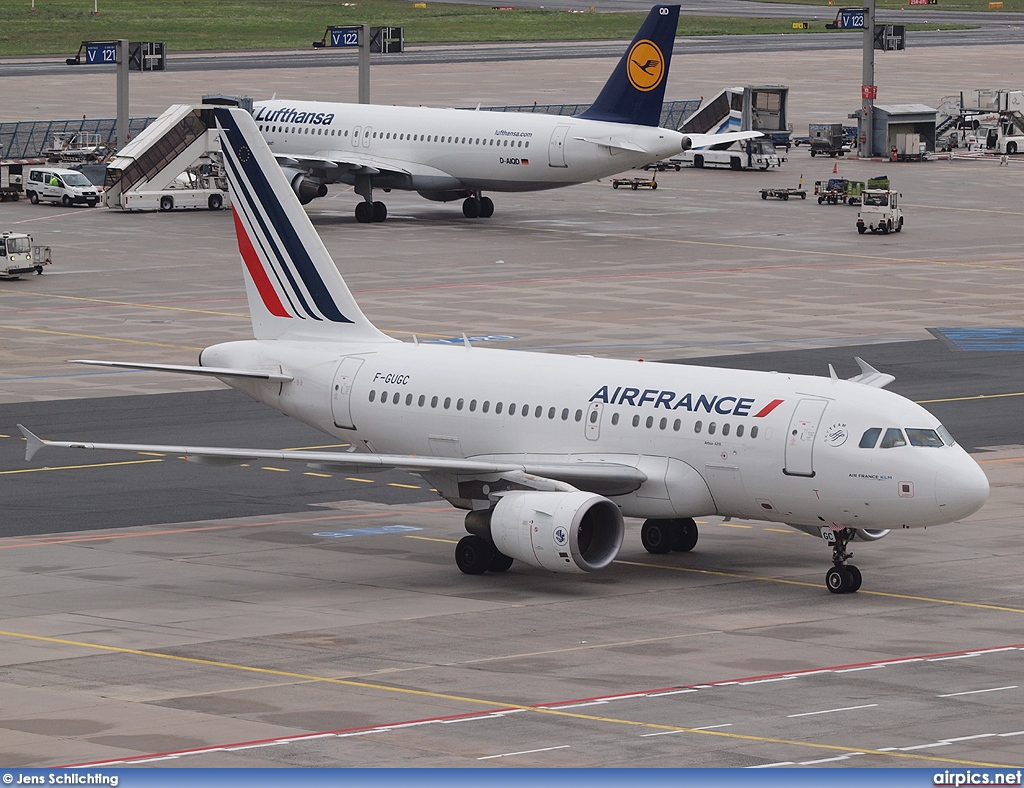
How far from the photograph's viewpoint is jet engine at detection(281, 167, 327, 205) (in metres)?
102

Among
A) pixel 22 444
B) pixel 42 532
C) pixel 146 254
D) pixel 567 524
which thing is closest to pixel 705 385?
pixel 567 524

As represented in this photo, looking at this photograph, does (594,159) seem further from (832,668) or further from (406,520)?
Answer: (832,668)

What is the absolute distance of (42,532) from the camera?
42656mm

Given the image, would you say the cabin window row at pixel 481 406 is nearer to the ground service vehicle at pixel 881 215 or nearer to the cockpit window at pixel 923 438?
the cockpit window at pixel 923 438

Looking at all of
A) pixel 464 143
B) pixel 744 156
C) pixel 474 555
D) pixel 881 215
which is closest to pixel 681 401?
pixel 474 555

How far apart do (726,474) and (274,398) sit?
1166 centimetres

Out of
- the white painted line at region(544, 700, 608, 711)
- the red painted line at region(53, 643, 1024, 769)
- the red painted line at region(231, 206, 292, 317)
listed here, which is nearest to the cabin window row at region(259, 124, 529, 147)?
Answer: the red painted line at region(231, 206, 292, 317)

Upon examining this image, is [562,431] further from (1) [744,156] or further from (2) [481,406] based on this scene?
(1) [744,156]

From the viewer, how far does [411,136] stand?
103875 millimetres

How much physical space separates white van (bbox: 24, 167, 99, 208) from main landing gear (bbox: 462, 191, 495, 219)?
2151cm

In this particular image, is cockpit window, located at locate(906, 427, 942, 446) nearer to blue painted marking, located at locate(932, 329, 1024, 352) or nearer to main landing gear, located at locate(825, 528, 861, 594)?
main landing gear, located at locate(825, 528, 861, 594)

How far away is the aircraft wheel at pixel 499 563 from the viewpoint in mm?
39188

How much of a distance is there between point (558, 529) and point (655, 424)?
3507mm

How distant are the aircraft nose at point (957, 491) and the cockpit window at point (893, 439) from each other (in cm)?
92
